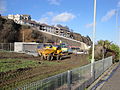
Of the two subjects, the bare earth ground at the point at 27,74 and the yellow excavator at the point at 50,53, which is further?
the yellow excavator at the point at 50,53

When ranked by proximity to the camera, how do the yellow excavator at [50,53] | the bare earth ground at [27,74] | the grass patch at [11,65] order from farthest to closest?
1. the yellow excavator at [50,53]
2. the grass patch at [11,65]
3. the bare earth ground at [27,74]

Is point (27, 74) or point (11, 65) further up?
point (11, 65)

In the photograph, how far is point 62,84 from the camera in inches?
190

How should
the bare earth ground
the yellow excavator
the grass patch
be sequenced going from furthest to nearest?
the yellow excavator, the grass patch, the bare earth ground

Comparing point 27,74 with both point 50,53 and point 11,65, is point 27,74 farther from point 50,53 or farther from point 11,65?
point 50,53

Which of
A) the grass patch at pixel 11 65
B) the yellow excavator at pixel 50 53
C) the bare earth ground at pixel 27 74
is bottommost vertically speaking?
the bare earth ground at pixel 27 74

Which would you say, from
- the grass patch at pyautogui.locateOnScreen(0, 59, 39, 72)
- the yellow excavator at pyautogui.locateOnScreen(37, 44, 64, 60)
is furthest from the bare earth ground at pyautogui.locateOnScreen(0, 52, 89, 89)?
the yellow excavator at pyautogui.locateOnScreen(37, 44, 64, 60)

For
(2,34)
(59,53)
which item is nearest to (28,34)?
(2,34)

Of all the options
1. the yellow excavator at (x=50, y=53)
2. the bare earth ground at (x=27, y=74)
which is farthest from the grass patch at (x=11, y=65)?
the yellow excavator at (x=50, y=53)

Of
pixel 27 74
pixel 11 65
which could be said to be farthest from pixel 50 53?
pixel 27 74

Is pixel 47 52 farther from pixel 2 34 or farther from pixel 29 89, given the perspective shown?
pixel 2 34

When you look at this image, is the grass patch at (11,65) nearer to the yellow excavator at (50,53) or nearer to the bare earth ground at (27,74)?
the bare earth ground at (27,74)

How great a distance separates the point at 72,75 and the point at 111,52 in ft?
61.2

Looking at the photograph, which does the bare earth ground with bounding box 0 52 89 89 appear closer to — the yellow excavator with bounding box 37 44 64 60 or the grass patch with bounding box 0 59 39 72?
the grass patch with bounding box 0 59 39 72
